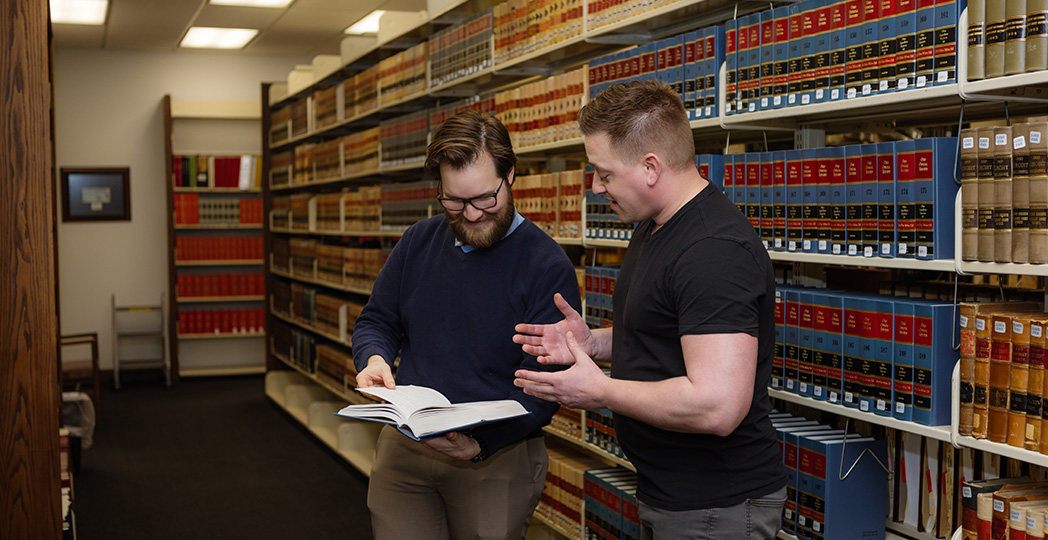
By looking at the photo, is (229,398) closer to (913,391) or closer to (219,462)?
(219,462)

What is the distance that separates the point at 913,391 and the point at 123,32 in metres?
7.35

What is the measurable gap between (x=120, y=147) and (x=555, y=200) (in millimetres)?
6389

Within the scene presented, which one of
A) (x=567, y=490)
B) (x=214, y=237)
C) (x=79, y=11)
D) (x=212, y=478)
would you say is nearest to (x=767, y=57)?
(x=567, y=490)

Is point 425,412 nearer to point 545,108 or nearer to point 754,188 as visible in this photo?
point 754,188

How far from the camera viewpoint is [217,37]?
777 cm

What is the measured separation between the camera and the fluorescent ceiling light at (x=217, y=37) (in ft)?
24.5

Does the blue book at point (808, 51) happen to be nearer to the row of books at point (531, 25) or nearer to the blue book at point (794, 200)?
the blue book at point (794, 200)

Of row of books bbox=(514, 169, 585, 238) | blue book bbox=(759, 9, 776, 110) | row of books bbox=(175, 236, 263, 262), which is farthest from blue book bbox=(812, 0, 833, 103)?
row of books bbox=(175, 236, 263, 262)

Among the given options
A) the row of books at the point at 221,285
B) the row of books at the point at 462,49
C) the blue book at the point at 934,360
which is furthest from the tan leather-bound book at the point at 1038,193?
the row of books at the point at 221,285

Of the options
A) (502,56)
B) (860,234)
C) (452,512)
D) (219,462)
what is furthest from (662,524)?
(219,462)

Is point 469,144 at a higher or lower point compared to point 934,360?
higher

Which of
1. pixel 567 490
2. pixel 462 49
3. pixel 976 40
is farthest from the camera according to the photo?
pixel 462 49

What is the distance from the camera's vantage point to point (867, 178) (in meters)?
2.05

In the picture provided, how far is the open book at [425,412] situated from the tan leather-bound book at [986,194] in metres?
0.99
